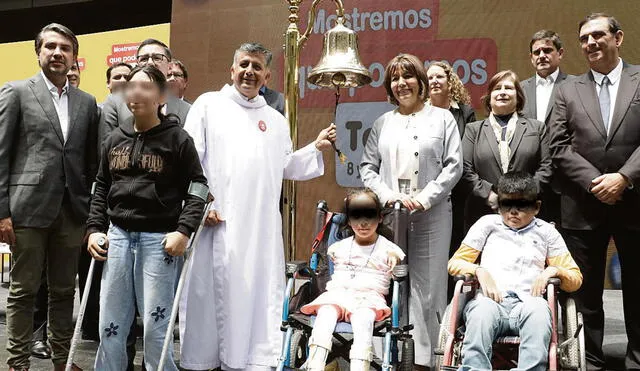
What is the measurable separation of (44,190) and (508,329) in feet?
8.91

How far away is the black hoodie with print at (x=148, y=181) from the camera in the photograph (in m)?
3.20

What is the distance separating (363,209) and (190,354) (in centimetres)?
131

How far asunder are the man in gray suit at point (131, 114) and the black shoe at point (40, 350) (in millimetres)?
1727

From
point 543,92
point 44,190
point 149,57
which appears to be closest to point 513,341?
point 543,92

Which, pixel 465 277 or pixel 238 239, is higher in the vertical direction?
pixel 238 239

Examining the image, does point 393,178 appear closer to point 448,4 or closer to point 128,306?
point 128,306

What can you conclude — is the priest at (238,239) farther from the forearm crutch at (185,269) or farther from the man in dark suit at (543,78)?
the man in dark suit at (543,78)

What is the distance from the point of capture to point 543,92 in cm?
468

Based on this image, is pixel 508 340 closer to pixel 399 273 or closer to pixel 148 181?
pixel 399 273

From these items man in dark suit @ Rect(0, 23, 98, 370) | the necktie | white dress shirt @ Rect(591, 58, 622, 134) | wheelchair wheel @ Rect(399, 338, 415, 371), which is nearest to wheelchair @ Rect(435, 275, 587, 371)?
wheelchair wheel @ Rect(399, 338, 415, 371)

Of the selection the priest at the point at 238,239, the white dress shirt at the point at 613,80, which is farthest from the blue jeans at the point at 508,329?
the white dress shirt at the point at 613,80

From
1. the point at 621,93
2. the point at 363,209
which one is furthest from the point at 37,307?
the point at 621,93

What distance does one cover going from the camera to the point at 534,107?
4.66m

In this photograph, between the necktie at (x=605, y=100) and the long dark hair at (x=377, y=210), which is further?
the necktie at (x=605, y=100)
